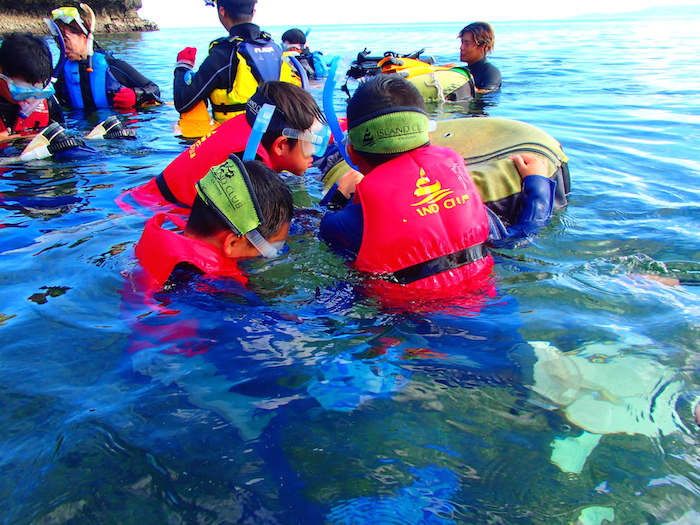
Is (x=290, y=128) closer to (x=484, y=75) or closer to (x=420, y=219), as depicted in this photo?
(x=420, y=219)

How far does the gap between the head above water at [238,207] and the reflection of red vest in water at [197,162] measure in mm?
873

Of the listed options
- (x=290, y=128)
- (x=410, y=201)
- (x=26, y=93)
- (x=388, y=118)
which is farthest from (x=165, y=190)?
(x=26, y=93)

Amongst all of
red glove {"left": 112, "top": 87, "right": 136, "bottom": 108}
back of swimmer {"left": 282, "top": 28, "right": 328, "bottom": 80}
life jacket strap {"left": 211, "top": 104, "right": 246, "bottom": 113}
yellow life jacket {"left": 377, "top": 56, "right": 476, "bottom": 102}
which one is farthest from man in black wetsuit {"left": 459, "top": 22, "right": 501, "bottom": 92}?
red glove {"left": 112, "top": 87, "right": 136, "bottom": 108}

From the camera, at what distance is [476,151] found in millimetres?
4035

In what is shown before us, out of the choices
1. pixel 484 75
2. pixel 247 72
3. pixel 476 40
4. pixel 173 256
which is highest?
pixel 476 40

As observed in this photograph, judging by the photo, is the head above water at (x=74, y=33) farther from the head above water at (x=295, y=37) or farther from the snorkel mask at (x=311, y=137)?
the snorkel mask at (x=311, y=137)

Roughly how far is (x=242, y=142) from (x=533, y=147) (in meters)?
2.13

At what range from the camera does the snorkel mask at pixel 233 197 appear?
2.59 metres

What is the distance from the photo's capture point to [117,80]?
8367 millimetres

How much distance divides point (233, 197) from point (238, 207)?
0.18 feet

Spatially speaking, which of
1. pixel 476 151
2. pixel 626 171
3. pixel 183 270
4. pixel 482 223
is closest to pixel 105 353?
pixel 183 270

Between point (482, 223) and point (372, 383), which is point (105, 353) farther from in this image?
point (482, 223)

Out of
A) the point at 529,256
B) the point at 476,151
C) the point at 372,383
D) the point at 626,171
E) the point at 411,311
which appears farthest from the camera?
the point at 626,171

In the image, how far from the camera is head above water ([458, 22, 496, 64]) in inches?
351
